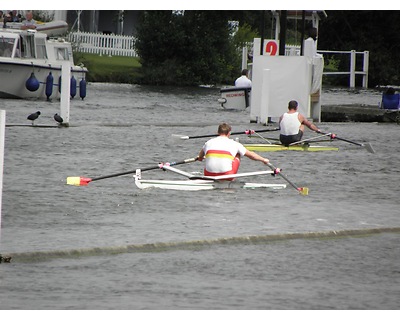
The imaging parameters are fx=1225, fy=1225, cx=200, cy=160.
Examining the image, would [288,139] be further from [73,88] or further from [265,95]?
[73,88]

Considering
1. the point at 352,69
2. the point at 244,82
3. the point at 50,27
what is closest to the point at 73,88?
the point at 50,27

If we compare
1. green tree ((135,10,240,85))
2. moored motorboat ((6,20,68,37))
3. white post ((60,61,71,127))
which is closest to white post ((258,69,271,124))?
white post ((60,61,71,127))

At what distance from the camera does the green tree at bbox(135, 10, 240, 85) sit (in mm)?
60906

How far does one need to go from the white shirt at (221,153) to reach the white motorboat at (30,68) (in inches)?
961

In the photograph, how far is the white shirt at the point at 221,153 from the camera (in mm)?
18688

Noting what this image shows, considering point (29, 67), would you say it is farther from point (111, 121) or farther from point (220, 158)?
point (220, 158)

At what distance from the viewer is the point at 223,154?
18.7 m

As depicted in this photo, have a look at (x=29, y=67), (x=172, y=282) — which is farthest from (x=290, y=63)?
(x=172, y=282)

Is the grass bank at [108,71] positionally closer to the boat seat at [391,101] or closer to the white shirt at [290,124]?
the boat seat at [391,101]

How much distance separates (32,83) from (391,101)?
1285 cm

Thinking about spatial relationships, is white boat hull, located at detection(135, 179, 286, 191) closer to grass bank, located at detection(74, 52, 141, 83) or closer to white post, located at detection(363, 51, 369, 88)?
grass bank, located at detection(74, 52, 141, 83)

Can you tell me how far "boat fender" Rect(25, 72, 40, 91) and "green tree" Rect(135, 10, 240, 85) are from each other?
17.9 m

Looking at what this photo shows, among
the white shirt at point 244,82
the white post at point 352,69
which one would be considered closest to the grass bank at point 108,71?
the white post at point 352,69
